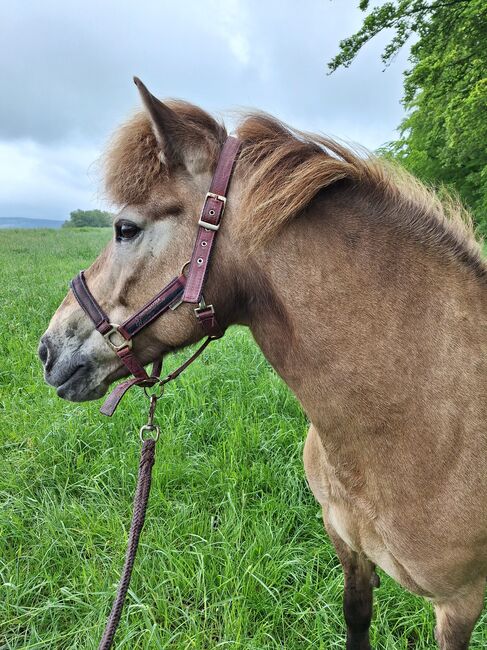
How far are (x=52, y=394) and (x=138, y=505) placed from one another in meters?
3.08

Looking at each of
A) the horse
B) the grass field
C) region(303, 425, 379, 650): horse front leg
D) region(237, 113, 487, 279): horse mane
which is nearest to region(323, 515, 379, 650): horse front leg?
region(303, 425, 379, 650): horse front leg

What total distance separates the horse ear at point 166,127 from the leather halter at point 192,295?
142mm

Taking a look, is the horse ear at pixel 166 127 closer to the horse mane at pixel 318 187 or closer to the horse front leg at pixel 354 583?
the horse mane at pixel 318 187

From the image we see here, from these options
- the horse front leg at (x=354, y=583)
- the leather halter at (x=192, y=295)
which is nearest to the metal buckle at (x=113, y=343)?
the leather halter at (x=192, y=295)

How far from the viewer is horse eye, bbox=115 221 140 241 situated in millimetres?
1334

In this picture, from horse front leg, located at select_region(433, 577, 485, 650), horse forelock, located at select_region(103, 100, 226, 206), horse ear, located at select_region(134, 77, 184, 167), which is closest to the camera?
horse ear, located at select_region(134, 77, 184, 167)

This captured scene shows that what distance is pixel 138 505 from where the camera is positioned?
143cm

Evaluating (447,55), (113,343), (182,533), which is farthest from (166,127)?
(447,55)

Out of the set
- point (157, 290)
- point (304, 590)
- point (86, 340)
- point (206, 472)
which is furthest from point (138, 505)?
point (206, 472)

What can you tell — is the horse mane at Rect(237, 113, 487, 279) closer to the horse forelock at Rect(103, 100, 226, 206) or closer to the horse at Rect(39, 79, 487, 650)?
the horse at Rect(39, 79, 487, 650)

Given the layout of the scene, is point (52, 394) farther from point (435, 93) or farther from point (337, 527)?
point (435, 93)

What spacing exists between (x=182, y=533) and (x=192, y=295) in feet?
6.20

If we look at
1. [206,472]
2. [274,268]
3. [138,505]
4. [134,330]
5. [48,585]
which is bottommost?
[48,585]

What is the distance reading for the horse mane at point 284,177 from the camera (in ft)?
3.91
